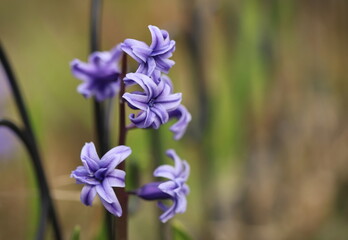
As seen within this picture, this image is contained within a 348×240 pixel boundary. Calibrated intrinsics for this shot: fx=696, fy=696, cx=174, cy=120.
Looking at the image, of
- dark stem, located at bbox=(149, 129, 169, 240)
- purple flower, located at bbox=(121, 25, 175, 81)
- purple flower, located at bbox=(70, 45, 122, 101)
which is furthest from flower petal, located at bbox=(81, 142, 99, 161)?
dark stem, located at bbox=(149, 129, 169, 240)

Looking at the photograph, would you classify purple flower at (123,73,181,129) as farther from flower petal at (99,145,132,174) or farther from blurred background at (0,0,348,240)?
blurred background at (0,0,348,240)

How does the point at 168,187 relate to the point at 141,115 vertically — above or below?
below

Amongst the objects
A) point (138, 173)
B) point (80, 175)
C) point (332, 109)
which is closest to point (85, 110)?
point (332, 109)

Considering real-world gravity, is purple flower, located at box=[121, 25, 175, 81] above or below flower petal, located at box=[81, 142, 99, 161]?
above

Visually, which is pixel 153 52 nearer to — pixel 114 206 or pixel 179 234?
pixel 114 206

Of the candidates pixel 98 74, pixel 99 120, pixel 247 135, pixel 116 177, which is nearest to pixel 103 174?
pixel 116 177

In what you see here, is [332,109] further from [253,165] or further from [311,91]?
[253,165]
